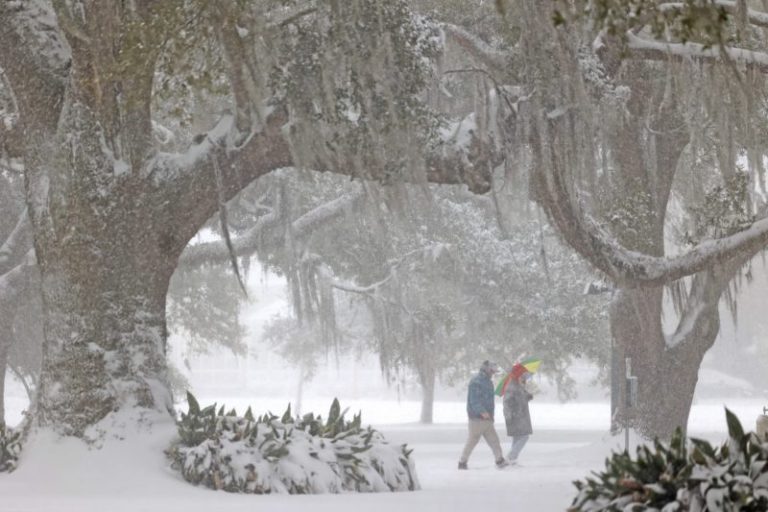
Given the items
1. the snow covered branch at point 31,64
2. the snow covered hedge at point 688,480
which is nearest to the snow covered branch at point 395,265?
the snow covered branch at point 31,64

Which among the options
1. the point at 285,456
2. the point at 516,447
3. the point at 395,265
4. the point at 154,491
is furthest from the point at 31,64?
the point at 395,265

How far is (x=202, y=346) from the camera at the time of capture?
39.6 meters

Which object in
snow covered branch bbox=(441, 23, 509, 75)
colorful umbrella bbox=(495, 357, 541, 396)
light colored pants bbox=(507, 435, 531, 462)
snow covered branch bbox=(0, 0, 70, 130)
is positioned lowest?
light colored pants bbox=(507, 435, 531, 462)

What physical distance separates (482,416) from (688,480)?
1054cm

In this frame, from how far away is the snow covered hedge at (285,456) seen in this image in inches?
442

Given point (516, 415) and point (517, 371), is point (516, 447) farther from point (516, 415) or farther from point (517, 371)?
point (517, 371)


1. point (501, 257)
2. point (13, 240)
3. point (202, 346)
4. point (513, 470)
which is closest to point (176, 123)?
point (13, 240)

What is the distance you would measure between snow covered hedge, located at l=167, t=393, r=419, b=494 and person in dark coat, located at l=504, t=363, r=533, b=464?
5.82m

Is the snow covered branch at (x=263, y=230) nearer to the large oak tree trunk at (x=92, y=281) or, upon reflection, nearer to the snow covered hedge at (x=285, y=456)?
the snow covered hedge at (x=285, y=456)

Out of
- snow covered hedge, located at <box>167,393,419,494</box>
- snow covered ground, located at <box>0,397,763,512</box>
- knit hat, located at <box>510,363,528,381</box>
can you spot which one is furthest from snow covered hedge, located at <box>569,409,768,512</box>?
knit hat, located at <box>510,363,528,381</box>

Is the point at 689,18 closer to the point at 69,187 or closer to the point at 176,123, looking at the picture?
the point at 69,187

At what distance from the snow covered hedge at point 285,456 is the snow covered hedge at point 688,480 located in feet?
12.7

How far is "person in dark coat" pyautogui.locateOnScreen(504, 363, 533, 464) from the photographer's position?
18406mm

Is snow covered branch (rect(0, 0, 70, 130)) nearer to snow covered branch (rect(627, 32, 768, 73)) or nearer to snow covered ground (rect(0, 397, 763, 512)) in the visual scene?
snow covered ground (rect(0, 397, 763, 512))
